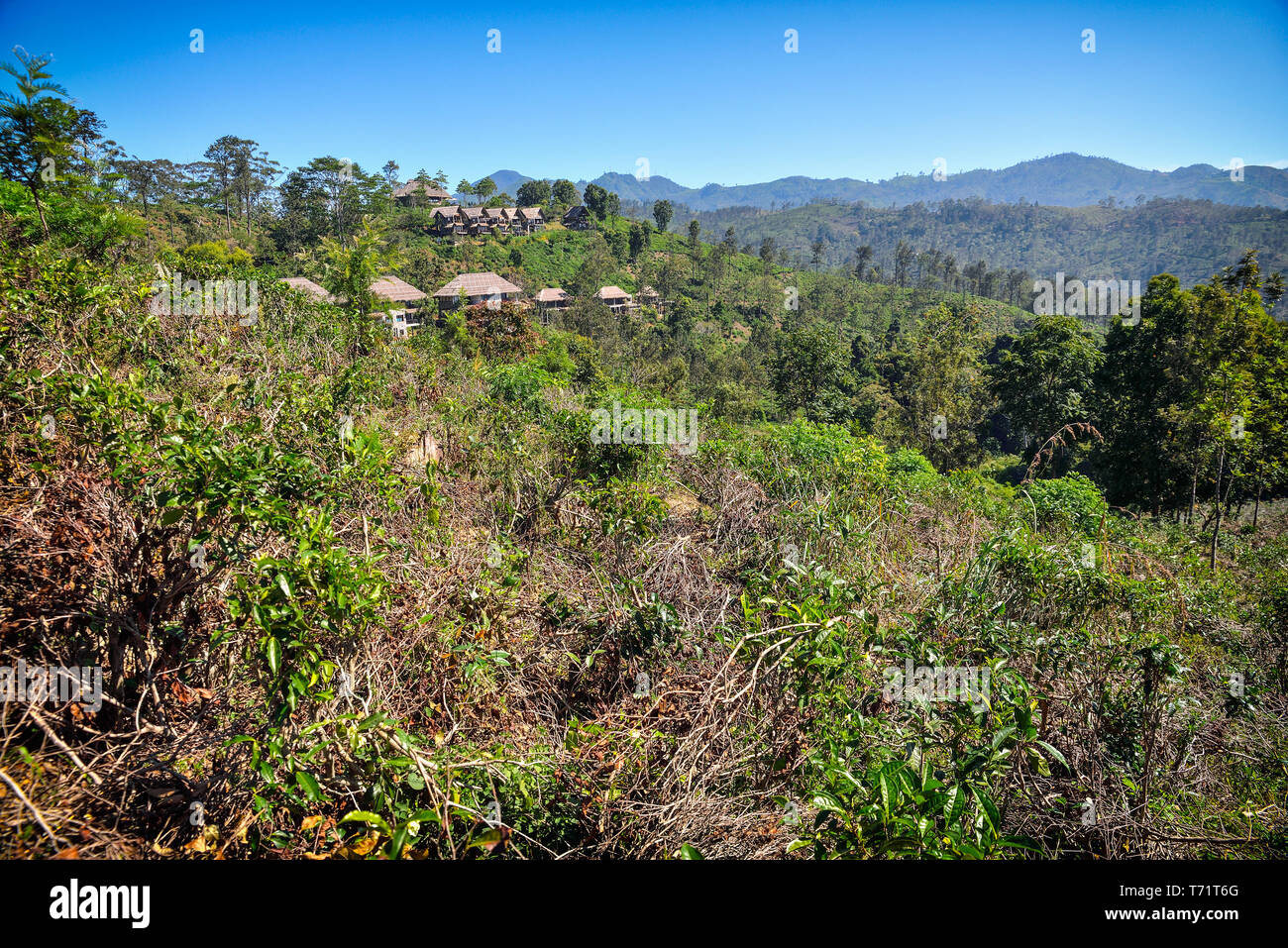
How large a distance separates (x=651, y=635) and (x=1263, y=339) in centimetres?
1904

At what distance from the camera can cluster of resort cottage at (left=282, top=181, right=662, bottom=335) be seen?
32844 mm

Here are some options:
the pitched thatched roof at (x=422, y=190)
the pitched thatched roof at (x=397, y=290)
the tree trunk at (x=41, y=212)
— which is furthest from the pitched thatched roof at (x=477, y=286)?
the tree trunk at (x=41, y=212)

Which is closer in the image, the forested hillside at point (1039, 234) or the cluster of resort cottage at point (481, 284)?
the cluster of resort cottage at point (481, 284)

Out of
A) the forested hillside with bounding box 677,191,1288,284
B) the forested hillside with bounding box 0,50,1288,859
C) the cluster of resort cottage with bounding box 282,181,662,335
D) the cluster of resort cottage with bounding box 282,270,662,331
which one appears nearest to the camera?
the forested hillside with bounding box 0,50,1288,859

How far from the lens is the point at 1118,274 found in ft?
406

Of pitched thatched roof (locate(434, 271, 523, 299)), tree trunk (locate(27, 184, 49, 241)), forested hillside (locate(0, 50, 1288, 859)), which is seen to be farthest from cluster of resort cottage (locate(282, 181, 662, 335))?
forested hillside (locate(0, 50, 1288, 859))

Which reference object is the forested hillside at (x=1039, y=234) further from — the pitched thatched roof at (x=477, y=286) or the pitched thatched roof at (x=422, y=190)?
the pitched thatched roof at (x=477, y=286)

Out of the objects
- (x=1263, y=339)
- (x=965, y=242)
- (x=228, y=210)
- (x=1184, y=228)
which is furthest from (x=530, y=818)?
(x=965, y=242)

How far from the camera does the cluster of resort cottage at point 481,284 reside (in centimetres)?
3284

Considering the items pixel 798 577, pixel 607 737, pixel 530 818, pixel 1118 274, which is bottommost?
pixel 530 818

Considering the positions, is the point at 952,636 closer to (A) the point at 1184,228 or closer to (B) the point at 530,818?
(B) the point at 530,818

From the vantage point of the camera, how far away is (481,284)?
3888 cm

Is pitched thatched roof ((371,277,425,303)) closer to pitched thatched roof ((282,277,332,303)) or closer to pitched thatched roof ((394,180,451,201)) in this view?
pitched thatched roof ((282,277,332,303))

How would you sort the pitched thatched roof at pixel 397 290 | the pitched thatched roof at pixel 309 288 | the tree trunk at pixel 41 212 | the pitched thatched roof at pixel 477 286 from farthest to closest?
1. the pitched thatched roof at pixel 477 286
2. the pitched thatched roof at pixel 397 290
3. the pitched thatched roof at pixel 309 288
4. the tree trunk at pixel 41 212
